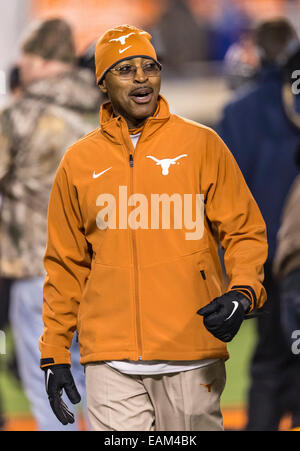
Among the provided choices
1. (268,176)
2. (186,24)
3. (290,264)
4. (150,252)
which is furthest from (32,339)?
(186,24)

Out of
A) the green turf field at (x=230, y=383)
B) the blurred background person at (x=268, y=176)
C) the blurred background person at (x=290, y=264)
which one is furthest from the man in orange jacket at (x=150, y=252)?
the green turf field at (x=230, y=383)

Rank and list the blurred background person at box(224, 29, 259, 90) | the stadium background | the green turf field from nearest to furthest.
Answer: the green turf field
the blurred background person at box(224, 29, 259, 90)
the stadium background

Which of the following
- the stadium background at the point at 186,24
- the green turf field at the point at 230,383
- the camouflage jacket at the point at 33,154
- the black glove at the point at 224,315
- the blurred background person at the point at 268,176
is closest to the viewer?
the black glove at the point at 224,315

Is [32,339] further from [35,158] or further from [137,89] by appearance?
[137,89]

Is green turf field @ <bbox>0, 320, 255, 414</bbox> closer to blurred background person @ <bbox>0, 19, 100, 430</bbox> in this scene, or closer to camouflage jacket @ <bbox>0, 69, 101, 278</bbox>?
blurred background person @ <bbox>0, 19, 100, 430</bbox>

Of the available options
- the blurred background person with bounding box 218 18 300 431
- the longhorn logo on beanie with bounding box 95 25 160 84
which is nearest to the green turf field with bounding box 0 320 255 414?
the blurred background person with bounding box 218 18 300 431

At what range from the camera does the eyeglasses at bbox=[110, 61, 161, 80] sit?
3.12m

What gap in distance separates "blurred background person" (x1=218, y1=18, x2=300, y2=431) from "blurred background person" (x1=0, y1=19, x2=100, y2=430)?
32.1 inches

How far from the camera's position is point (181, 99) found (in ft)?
55.3

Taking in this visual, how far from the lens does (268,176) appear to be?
4.89 meters

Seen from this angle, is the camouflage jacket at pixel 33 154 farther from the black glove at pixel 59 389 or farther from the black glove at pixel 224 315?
the black glove at pixel 224 315

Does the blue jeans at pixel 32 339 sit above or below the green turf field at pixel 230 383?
above

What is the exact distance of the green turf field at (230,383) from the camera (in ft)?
20.0

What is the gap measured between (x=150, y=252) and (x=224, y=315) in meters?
0.36
